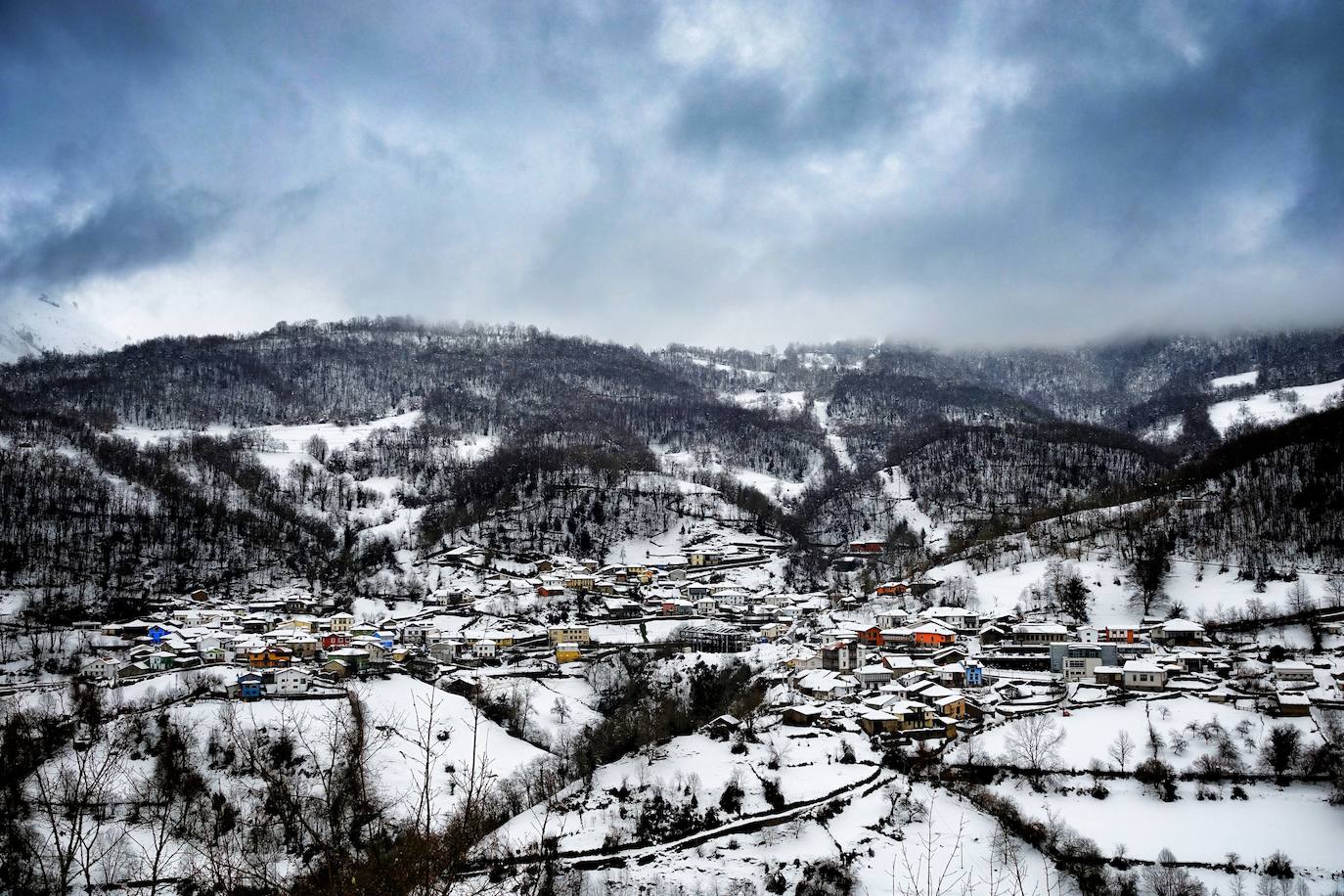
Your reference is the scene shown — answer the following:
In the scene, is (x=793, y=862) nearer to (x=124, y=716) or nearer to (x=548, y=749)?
(x=548, y=749)

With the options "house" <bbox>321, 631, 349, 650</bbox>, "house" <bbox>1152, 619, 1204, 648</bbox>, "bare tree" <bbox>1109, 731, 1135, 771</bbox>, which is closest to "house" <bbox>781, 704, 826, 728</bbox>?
"bare tree" <bbox>1109, 731, 1135, 771</bbox>

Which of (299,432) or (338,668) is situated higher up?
(299,432)

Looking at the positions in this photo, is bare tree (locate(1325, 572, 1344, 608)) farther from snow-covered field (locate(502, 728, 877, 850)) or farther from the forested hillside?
snow-covered field (locate(502, 728, 877, 850))

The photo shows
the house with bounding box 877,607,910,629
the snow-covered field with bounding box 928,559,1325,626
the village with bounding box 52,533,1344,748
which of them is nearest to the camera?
the village with bounding box 52,533,1344,748

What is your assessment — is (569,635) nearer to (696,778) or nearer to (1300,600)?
(696,778)

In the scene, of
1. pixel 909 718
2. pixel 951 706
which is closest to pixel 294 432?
pixel 909 718
